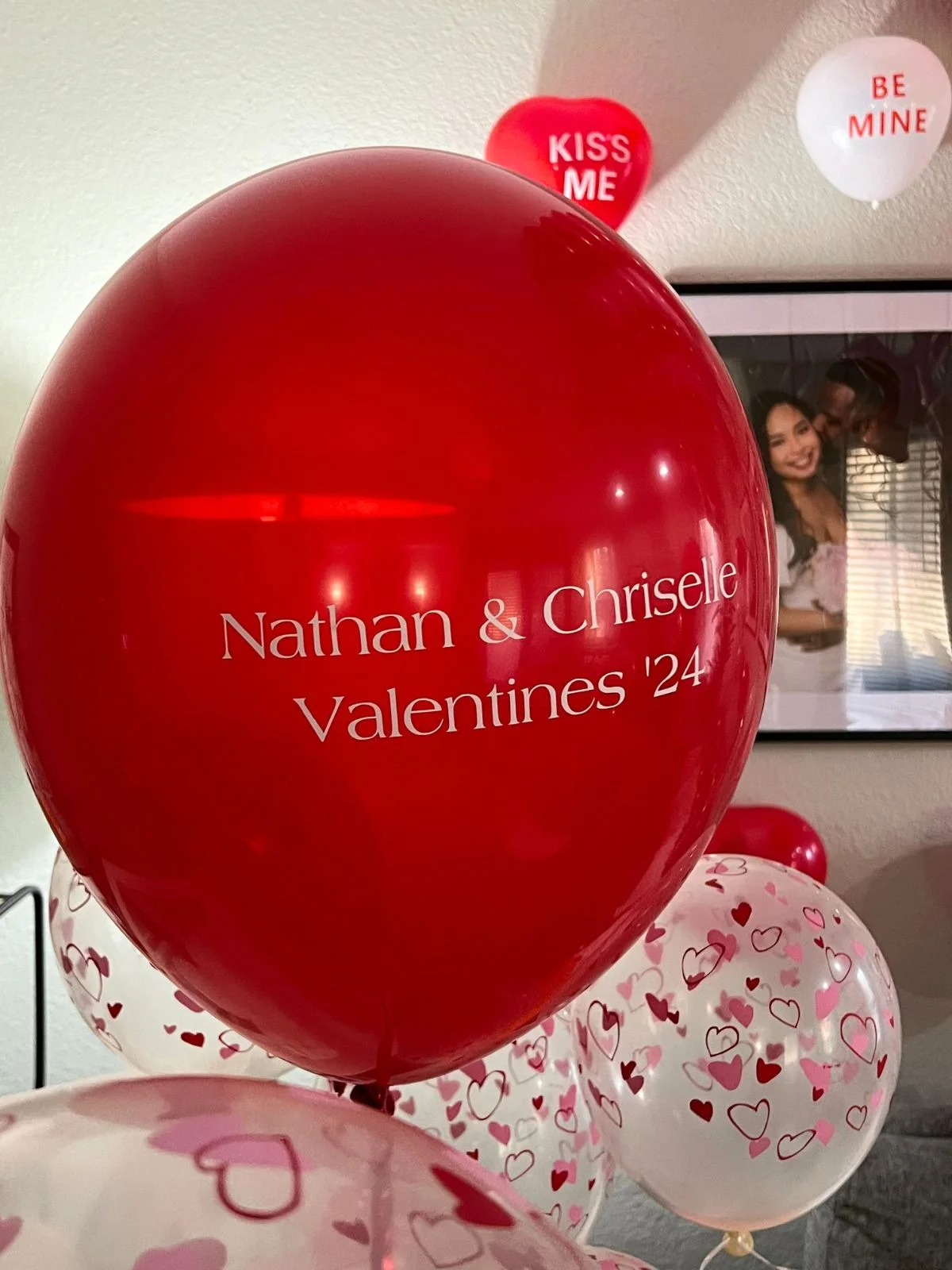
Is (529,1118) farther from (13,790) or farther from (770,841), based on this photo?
(13,790)

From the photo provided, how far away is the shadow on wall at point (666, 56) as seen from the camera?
1501 millimetres

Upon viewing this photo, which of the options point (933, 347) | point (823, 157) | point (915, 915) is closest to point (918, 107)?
point (823, 157)

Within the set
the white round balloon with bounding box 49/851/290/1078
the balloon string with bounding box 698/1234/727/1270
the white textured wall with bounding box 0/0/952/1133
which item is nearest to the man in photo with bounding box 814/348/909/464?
the white textured wall with bounding box 0/0/952/1133

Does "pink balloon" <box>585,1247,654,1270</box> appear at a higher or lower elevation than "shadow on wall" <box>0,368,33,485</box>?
lower

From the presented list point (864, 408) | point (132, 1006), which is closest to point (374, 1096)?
point (132, 1006)

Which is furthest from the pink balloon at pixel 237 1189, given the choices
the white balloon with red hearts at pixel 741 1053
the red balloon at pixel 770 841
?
the red balloon at pixel 770 841

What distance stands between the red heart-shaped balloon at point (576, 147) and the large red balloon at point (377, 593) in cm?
93

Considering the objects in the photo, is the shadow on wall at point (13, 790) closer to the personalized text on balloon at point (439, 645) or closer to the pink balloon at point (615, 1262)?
the pink balloon at point (615, 1262)

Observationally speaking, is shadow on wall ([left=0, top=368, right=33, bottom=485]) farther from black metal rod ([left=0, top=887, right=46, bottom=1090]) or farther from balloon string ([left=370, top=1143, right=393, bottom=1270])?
balloon string ([left=370, top=1143, right=393, bottom=1270])

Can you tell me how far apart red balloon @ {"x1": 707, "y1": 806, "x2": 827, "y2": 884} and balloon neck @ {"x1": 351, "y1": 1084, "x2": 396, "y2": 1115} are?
68 cm

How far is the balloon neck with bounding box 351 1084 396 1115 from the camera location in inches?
21.6

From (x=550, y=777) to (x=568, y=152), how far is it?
1.12m

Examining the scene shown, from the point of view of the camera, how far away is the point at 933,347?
1595 mm

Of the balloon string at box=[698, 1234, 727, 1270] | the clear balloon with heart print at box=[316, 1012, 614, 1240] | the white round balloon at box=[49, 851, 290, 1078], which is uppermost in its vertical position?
the white round balloon at box=[49, 851, 290, 1078]
